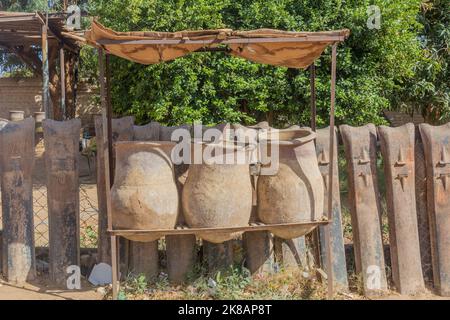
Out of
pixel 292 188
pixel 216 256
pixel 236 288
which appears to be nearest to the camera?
pixel 292 188

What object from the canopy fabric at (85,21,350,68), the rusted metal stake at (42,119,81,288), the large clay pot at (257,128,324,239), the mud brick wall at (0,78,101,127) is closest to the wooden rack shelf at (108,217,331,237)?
the large clay pot at (257,128,324,239)

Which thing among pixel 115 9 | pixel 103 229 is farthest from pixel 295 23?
pixel 103 229

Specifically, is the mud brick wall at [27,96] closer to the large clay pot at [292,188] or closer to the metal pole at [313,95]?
the metal pole at [313,95]

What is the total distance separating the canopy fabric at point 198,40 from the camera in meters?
3.06

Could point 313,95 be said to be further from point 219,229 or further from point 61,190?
point 61,190

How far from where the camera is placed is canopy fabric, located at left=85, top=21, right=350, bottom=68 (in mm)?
3064

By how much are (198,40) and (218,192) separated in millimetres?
1090

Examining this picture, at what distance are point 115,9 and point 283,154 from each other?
486 cm

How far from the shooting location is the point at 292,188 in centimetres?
343

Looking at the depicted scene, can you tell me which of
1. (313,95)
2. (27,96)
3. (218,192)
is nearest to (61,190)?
(218,192)

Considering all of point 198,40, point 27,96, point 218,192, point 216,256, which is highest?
point 27,96

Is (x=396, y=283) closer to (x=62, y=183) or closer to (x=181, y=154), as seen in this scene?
(x=181, y=154)

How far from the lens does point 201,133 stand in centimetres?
387

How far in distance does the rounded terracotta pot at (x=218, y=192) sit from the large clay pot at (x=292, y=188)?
195 millimetres
